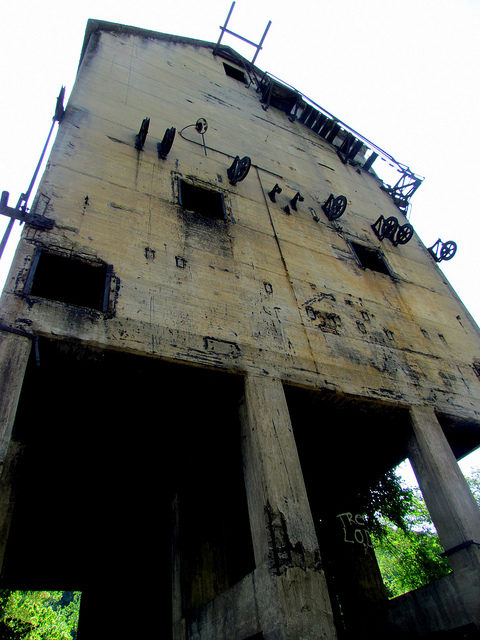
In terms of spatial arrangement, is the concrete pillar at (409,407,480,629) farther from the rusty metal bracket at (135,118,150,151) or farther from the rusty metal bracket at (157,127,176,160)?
the rusty metal bracket at (135,118,150,151)

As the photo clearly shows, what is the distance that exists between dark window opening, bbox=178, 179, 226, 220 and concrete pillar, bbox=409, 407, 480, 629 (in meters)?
5.24

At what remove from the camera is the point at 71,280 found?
6.13m

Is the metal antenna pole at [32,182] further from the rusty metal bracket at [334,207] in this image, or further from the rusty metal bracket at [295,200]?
the rusty metal bracket at [334,207]

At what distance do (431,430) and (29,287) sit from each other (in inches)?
239

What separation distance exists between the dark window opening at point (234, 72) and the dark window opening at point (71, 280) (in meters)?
12.0

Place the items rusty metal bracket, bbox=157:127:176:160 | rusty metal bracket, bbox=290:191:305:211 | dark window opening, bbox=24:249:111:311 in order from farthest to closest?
rusty metal bracket, bbox=290:191:305:211 → rusty metal bracket, bbox=157:127:176:160 → dark window opening, bbox=24:249:111:311

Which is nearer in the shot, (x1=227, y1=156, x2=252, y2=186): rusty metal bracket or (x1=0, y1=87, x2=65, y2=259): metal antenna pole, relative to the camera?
(x1=0, y1=87, x2=65, y2=259): metal antenna pole

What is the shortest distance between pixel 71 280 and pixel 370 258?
700 centimetres

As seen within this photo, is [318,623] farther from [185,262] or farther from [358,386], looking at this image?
[185,262]

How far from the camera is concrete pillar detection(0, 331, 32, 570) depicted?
402cm

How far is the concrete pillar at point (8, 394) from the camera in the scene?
13.2ft

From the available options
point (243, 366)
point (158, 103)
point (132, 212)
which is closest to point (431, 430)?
point (243, 366)

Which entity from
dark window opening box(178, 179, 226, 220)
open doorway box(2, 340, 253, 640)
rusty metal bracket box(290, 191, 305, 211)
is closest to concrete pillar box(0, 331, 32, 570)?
open doorway box(2, 340, 253, 640)

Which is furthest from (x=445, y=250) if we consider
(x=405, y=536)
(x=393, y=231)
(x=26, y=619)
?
(x=26, y=619)
